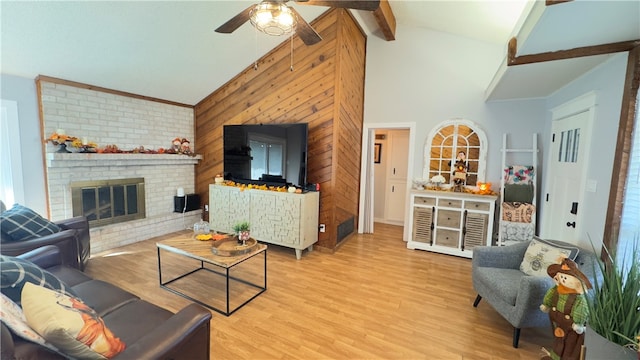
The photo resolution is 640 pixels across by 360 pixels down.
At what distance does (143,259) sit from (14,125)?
2034 mm

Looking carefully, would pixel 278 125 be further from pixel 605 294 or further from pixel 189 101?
pixel 605 294

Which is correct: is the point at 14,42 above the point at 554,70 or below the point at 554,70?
above

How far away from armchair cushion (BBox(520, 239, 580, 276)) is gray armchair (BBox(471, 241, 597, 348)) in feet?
0.20

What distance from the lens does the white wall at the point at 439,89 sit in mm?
3811

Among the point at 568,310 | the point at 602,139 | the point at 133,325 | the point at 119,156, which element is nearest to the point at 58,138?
the point at 119,156

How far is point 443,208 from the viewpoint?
3.87 m

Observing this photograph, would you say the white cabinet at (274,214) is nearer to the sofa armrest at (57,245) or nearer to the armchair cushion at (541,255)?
the sofa armrest at (57,245)

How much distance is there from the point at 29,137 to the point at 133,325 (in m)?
3.12

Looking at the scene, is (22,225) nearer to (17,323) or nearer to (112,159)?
(112,159)

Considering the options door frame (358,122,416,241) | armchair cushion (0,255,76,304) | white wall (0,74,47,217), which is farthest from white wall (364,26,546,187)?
white wall (0,74,47,217)

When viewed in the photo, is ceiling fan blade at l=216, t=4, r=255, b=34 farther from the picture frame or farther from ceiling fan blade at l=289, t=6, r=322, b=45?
the picture frame

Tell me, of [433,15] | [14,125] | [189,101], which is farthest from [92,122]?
[433,15]

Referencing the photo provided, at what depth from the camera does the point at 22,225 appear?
7.80ft

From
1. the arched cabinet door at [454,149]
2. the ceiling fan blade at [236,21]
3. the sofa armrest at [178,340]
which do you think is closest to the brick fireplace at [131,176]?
the ceiling fan blade at [236,21]
